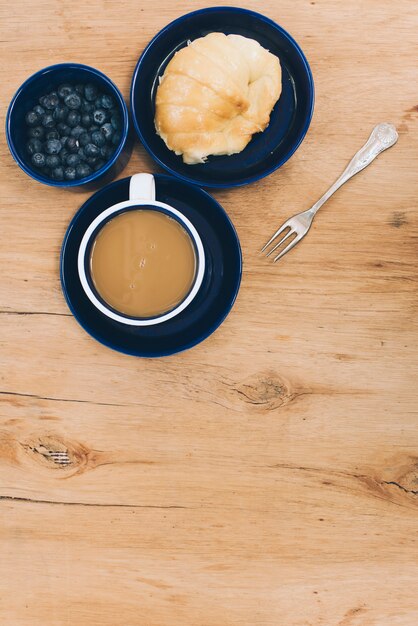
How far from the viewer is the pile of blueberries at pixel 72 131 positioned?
0.93 metres

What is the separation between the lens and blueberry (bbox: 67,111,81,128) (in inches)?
37.0

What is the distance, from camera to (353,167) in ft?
3.35

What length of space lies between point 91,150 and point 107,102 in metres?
0.09

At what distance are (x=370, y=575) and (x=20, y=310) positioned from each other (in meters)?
0.81

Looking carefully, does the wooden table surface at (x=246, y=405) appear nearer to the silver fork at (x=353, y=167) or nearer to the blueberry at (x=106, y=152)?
the silver fork at (x=353, y=167)

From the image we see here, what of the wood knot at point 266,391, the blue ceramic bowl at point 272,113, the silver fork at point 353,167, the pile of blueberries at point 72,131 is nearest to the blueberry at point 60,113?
the pile of blueberries at point 72,131

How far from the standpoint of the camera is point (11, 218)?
1037 millimetres

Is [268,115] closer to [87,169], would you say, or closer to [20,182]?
[87,169]

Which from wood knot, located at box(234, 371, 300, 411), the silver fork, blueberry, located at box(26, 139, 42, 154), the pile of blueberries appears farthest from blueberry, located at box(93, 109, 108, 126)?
wood knot, located at box(234, 371, 300, 411)

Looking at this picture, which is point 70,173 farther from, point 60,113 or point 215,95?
point 215,95

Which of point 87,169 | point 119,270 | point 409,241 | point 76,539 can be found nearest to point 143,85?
point 87,169

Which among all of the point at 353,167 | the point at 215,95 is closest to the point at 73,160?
the point at 215,95

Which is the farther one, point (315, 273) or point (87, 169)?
point (315, 273)

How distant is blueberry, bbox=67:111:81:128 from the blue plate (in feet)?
0.37
